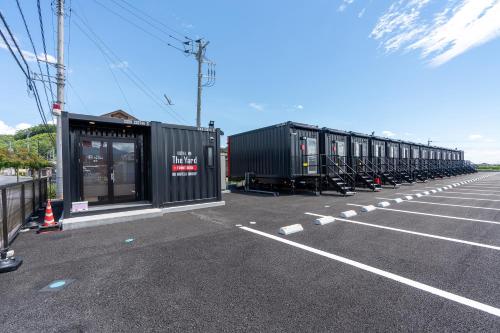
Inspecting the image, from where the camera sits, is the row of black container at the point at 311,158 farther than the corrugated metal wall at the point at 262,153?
Yes

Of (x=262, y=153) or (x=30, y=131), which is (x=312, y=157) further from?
(x=30, y=131)

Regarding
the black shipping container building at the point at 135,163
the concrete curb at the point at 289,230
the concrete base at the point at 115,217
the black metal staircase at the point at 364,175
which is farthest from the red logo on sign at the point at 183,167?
the black metal staircase at the point at 364,175

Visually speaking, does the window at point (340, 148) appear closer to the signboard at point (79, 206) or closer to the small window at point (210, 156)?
the small window at point (210, 156)

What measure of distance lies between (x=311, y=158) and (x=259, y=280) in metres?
Result: 10.1

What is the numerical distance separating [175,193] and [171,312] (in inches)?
222

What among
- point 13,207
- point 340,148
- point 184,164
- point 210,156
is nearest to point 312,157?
point 340,148

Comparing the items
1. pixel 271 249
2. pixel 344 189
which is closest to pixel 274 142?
pixel 344 189

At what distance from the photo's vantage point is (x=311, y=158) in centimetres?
1212

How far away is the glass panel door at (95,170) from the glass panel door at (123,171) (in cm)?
23

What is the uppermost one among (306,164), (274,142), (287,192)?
(274,142)

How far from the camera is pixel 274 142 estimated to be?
12.0m

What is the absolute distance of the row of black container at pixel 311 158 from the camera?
11492 millimetres

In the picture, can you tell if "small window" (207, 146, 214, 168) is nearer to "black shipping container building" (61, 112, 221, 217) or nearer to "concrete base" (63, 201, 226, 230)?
"black shipping container building" (61, 112, 221, 217)

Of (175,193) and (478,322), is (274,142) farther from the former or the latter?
(478,322)
